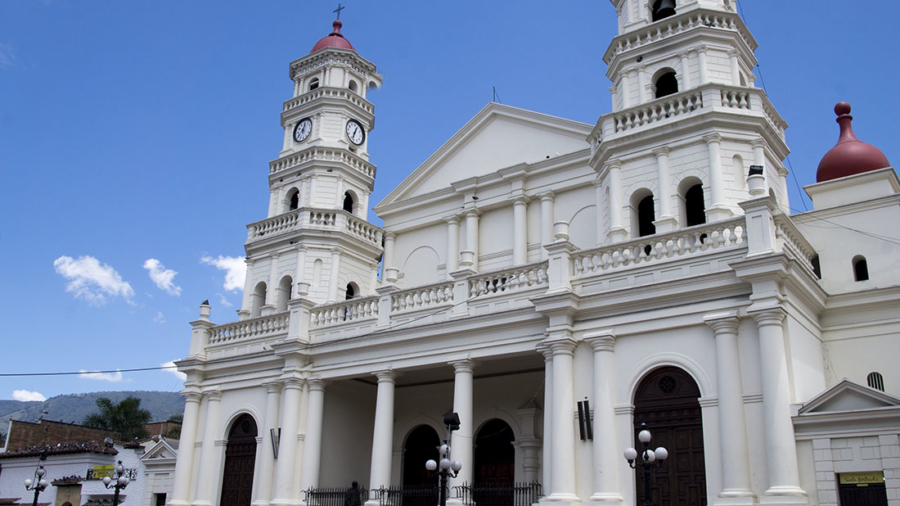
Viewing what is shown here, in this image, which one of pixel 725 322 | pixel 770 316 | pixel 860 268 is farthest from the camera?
pixel 860 268

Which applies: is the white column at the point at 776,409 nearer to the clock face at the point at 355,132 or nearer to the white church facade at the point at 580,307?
the white church facade at the point at 580,307

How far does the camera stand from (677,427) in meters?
18.9

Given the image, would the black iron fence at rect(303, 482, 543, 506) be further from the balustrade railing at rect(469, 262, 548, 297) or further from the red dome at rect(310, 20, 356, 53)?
the red dome at rect(310, 20, 356, 53)

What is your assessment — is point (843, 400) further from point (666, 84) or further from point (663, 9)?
point (663, 9)

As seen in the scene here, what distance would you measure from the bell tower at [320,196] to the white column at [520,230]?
6433mm

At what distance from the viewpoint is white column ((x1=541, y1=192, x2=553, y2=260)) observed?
27.5 metres

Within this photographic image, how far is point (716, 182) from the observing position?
22.1 metres

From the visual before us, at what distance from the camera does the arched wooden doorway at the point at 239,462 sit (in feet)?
88.6

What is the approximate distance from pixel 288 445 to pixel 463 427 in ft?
21.5

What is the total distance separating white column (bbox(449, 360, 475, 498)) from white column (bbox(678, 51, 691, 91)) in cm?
1021

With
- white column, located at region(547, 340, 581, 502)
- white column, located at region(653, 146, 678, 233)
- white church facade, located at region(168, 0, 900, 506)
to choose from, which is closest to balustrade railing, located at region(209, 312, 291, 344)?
white church facade, located at region(168, 0, 900, 506)

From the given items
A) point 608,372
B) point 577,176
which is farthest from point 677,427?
point 577,176

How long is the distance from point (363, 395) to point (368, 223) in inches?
281

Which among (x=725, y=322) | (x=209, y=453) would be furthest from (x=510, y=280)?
(x=209, y=453)
